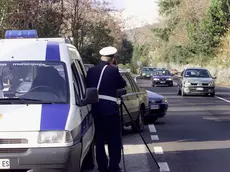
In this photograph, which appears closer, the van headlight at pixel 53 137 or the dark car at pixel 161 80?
the van headlight at pixel 53 137

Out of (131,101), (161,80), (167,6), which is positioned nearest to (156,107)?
(131,101)

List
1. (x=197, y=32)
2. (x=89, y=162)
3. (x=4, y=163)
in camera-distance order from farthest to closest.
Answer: (x=197, y=32), (x=89, y=162), (x=4, y=163)

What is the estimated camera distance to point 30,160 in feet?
21.7

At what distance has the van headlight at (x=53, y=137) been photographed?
6.67 meters

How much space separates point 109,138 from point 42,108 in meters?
1.98

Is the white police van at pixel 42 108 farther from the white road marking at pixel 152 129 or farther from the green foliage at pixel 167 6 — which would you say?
the green foliage at pixel 167 6

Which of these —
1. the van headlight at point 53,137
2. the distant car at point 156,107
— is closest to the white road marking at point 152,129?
the distant car at point 156,107

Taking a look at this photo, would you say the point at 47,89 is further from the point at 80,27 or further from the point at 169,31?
the point at 169,31

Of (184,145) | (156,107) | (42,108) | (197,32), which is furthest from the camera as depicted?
(197,32)

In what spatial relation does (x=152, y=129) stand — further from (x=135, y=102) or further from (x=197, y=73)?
(x=197, y=73)

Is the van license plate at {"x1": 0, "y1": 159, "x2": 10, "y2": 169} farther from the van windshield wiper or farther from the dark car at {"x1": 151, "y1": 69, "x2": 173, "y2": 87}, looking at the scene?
the dark car at {"x1": 151, "y1": 69, "x2": 173, "y2": 87}

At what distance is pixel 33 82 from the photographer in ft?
25.2

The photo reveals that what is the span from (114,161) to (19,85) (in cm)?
209

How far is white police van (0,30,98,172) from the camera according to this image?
665cm
